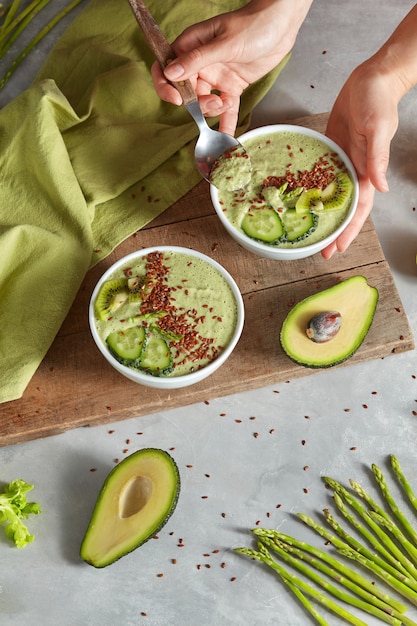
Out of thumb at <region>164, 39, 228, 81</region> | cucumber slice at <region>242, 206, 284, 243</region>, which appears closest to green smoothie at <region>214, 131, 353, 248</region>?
cucumber slice at <region>242, 206, 284, 243</region>

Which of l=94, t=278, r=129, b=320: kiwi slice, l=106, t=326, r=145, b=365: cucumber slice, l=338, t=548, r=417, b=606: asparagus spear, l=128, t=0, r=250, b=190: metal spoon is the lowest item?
l=338, t=548, r=417, b=606: asparagus spear

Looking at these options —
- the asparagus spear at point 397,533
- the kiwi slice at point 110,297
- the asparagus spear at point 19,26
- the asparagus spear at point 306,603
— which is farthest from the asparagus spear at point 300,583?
the asparagus spear at point 19,26

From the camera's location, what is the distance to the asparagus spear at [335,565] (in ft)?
11.4

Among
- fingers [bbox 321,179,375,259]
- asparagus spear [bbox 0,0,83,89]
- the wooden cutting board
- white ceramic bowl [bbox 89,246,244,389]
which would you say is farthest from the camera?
asparagus spear [bbox 0,0,83,89]

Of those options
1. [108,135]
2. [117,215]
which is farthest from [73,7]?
[117,215]

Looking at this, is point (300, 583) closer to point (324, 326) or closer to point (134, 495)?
point (134, 495)

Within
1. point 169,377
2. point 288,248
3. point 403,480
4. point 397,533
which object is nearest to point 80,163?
point 288,248

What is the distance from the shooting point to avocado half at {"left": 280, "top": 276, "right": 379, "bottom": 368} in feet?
11.6

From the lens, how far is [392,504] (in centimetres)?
362

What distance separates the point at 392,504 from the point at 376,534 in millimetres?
142

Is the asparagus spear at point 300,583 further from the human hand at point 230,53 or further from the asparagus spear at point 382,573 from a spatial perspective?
the human hand at point 230,53

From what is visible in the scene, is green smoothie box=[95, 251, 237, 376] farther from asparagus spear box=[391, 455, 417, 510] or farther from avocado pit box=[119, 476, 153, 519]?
asparagus spear box=[391, 455, 417, 510]

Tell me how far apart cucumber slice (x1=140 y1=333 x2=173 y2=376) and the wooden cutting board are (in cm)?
25

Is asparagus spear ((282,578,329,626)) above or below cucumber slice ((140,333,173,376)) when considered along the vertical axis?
below
